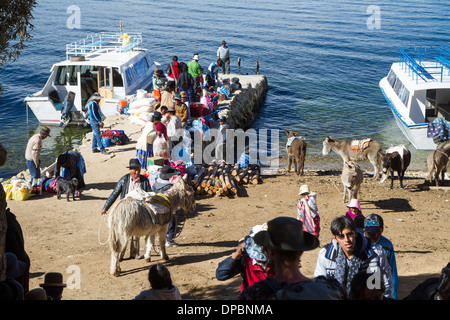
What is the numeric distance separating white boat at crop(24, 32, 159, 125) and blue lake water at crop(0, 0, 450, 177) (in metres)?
1.52

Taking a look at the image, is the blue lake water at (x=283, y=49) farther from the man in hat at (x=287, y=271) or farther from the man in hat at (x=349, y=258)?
the man in hat at (x=287, y=271)

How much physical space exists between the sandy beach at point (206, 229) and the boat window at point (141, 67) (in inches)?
340

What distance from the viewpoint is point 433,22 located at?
7200cm

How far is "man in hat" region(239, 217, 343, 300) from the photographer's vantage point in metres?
4.07

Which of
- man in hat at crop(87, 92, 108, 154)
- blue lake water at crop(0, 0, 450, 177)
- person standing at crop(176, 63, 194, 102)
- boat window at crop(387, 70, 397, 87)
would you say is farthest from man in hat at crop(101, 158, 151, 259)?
boat window at crop(387, 70, 397, 87)

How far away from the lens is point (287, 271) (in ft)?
14.8

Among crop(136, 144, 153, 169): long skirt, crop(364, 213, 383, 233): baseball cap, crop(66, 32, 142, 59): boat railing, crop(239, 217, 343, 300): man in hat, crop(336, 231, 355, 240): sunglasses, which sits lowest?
crop(136, 144, 153, 169): long skirt

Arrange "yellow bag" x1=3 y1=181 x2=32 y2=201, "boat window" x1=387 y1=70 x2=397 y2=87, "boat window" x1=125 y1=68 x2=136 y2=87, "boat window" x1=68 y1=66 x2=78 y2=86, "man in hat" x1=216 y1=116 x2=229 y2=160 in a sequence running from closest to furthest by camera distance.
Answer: "yellow bag" x1=3 y1=181 x2=32 y2=201, "man in hat" x1=216 y1=116 x2=229 y2=160, "boat window" x1=125 y1=68 x2=136 y2=87, "boat window" x1=68 y1=66 x2=78 y2=86, "boat window" x1=387 y1=70 x2=397 y2=87

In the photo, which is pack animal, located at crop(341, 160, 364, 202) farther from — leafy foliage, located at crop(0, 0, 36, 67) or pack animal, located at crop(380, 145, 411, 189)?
leafy foliage, located at crop(0, 0, 36, 67)

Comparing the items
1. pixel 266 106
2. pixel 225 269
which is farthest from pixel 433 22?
pixel 225 269

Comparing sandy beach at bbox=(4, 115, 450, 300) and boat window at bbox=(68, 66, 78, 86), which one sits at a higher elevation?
boat window at bbox=(68, 66, 78, 86)

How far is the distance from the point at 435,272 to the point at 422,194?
278 inches

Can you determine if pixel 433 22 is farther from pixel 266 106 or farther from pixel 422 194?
pixel 422 194
